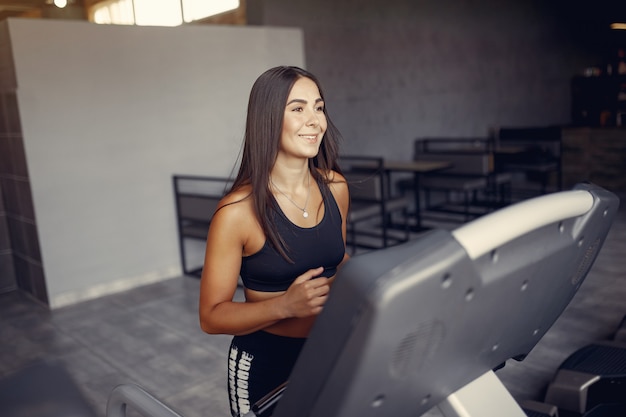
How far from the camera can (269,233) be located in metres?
1.23

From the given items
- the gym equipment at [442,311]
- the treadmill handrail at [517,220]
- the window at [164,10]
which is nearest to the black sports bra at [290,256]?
the gym equipment at [442,311]

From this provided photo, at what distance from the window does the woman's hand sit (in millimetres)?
4811

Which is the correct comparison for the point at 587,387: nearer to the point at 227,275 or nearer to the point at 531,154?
the point at 227,275

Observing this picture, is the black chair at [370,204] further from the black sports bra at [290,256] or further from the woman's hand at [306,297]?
the woman's hand at [306,297]

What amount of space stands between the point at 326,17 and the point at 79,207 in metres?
3.15

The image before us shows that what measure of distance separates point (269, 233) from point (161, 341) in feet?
8.02

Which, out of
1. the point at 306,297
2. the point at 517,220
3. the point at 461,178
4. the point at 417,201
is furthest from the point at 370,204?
the point at 517,220

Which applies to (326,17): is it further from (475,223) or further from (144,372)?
(475,223)

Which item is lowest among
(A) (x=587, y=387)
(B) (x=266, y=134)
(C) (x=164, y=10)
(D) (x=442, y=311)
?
(A) (x=587, y=387)

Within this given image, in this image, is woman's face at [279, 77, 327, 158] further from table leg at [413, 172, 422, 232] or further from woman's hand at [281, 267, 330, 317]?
table leg at [413, 172, 422, 232]

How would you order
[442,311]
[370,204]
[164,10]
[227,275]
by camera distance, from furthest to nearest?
[164,10], [370,204], [227,275], [442,311]

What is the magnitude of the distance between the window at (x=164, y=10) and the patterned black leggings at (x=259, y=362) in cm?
450

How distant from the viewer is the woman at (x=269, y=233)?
47.1 inches

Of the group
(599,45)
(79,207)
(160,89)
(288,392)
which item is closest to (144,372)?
(79,207)
